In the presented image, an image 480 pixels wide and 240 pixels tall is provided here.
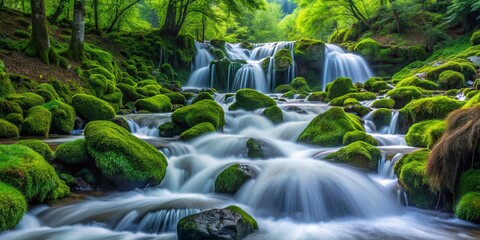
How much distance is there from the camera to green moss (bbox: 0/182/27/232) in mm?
4455

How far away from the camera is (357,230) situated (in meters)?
5.22

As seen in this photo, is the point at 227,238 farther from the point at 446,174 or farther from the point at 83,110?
the point at 83,110

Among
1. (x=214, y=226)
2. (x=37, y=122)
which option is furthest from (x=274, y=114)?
(x=214, y=226)

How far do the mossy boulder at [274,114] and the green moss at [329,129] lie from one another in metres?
2.55

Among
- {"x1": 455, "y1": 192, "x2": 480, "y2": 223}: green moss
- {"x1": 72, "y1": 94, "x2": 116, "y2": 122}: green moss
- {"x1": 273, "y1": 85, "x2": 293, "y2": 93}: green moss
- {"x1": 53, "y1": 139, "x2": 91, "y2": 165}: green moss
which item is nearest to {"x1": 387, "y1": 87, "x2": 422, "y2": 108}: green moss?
{"x1": 273, "y1": 85, "x2": 293, "y2": 93}: green moss

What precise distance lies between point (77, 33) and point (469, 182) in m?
15.1

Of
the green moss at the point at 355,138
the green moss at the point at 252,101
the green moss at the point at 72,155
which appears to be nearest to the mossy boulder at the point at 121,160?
the green moss at the point at 72,155

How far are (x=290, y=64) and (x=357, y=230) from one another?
19.6m

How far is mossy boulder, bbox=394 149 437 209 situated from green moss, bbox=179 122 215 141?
5.45 m

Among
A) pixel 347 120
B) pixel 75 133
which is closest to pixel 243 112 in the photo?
pixel 347 120

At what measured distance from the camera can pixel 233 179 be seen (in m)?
6.71

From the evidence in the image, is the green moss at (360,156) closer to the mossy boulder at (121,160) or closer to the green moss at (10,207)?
the mossy boulder at (121,160)

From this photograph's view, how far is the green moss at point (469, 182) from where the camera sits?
495cm

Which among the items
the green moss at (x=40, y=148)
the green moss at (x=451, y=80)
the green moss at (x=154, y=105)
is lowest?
the green moss at (x=40, y=148)
